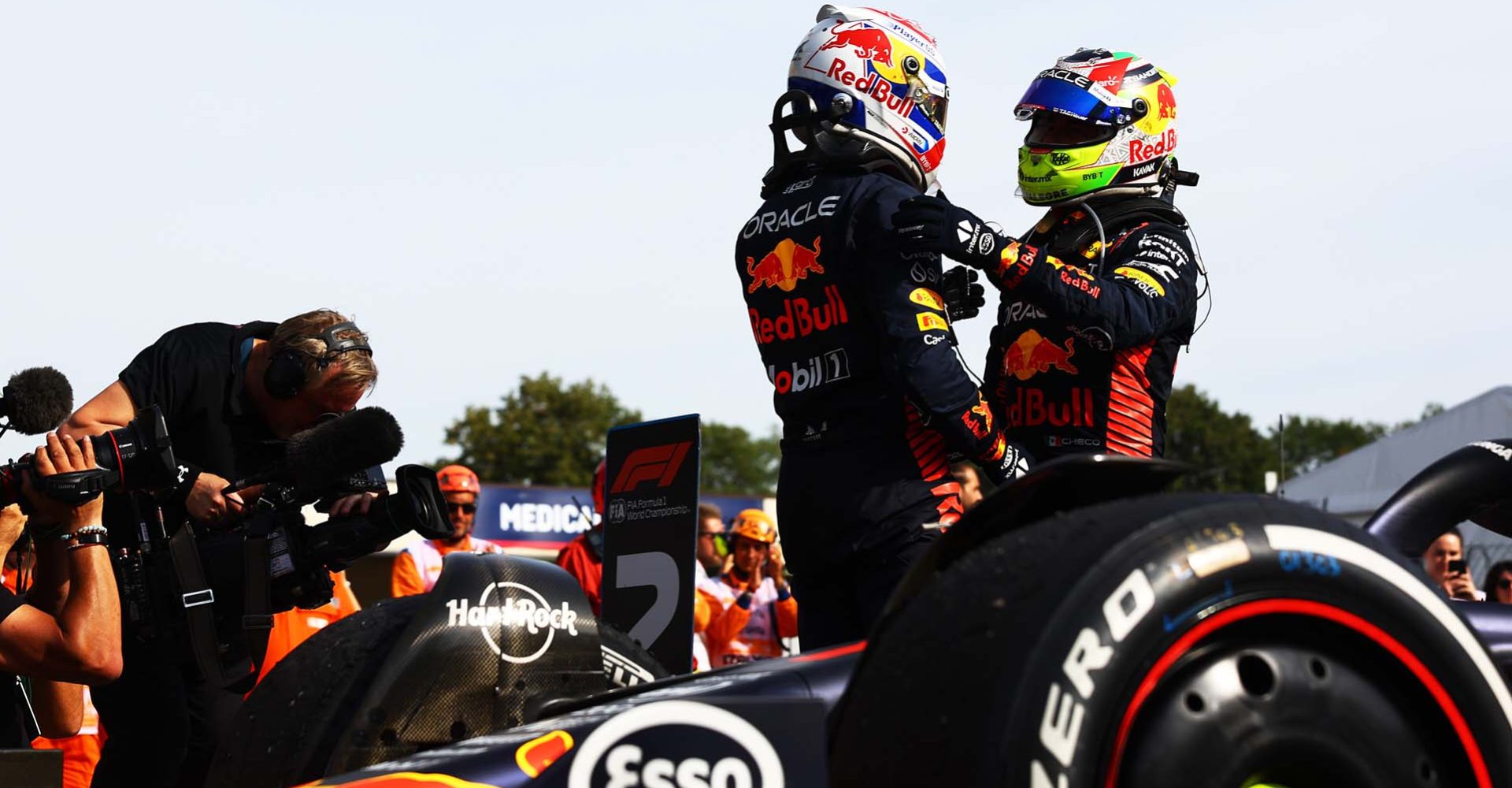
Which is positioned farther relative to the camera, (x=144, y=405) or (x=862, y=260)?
(x=144, y=405)

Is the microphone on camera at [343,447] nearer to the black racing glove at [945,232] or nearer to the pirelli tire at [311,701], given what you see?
the pirelli tire at [311,701]

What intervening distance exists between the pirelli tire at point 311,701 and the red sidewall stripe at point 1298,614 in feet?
3.93

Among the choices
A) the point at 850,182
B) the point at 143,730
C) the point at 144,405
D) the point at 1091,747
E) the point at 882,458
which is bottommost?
the point at 143,730

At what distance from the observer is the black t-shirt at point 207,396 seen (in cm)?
426

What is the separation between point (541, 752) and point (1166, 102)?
301 cm

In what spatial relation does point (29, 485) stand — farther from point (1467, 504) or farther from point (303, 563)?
point (1467, 504)

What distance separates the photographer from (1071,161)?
4137mm

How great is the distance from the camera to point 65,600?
3.87 m

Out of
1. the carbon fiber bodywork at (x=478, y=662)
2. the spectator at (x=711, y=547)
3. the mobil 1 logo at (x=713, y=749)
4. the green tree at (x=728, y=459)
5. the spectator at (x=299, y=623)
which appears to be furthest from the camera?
the green tree at (x=728, y=459)

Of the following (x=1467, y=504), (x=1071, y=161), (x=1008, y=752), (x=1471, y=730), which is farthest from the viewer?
(x=1071, y=161)

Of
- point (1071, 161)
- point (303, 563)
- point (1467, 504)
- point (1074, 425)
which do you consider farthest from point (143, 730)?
point (1467, 504)

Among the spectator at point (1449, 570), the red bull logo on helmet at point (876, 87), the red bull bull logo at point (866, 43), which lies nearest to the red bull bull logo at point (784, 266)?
the red bull logo on helmet at point (876, 87)

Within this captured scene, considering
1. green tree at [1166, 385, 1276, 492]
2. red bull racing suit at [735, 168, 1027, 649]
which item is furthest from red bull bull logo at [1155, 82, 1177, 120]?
green tree at [1166, 385, 1276, 492]

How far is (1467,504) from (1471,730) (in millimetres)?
1329
